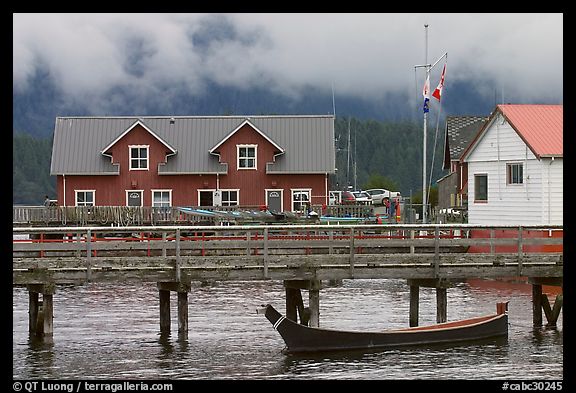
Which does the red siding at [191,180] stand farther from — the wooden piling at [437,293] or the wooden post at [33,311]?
the wooden piling at [437,293]

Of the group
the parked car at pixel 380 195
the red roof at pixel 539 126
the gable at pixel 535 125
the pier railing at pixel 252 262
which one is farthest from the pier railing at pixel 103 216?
the pier railing at pixel 252 262

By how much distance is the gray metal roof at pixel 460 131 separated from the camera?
289 ft

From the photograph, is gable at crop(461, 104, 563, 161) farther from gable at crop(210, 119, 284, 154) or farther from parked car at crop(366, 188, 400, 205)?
parked car at crop(366, 188, 400, 205)

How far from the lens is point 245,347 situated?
3372 centimetres

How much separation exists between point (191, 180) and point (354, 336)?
4562 cm

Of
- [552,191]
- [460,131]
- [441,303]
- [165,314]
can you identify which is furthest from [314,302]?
[460,131]

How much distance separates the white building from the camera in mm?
51312

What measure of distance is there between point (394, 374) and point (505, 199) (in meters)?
27.4

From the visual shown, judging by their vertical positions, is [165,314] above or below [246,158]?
below

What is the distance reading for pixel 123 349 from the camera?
33344 millimetres

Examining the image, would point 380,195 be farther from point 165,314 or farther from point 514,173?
point 165,314

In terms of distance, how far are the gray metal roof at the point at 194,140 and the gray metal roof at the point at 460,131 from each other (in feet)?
43.5
